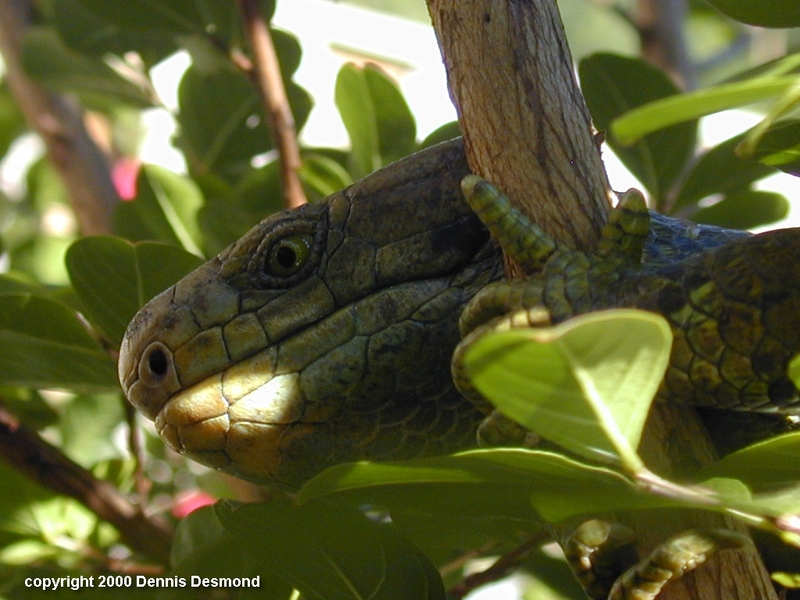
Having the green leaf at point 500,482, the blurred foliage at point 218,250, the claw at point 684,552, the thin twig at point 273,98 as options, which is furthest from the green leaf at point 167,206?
the claw at point 684,552

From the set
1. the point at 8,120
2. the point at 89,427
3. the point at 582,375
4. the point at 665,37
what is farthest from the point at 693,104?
the point at 8,120

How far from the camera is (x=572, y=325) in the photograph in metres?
0.75

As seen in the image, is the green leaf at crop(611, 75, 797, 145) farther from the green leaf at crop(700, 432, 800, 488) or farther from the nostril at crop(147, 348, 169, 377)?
the nostril at crop(147, 348, 169, 377)

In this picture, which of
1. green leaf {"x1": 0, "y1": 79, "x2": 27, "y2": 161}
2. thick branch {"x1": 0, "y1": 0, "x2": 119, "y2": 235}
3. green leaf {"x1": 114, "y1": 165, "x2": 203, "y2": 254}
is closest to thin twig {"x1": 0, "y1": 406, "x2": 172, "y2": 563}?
green leaf {"x1": 114, "y1": 165, "x2": 203, "y2": 254}

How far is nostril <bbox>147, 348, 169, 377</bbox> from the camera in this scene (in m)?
1.50

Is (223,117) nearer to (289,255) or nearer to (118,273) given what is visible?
(118,273)

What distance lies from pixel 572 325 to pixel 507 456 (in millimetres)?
211

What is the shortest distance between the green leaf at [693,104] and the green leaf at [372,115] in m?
1.31

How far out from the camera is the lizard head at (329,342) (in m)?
1.43

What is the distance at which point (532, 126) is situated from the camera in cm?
123

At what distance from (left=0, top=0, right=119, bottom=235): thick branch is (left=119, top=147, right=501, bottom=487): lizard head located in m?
1.21

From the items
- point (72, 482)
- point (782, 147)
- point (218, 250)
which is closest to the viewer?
point (782, 147)

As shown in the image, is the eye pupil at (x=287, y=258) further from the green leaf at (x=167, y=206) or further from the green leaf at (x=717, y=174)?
→ the green leaf at (x=717, y=174)

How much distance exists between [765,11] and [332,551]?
0.87 metres
